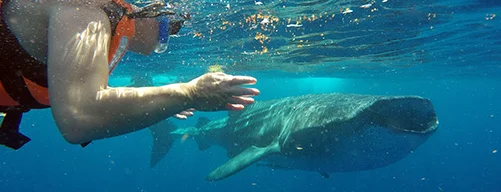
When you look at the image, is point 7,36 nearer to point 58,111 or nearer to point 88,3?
point 88,3

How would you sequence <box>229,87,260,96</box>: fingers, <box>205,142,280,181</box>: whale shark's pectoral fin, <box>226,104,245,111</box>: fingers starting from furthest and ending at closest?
<box>205,142,280,181</box>: whale shark's pectoral fin
<box>226,104,245,111</box>: fingers
<box>229,87,260,96</box>: fingers

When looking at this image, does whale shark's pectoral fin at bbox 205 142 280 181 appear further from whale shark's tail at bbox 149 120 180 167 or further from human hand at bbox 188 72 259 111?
whale shark's tail at bbox 149 120 180 167

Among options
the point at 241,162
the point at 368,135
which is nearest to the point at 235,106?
the point at 368,135

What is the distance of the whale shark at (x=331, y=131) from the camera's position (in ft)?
20.7

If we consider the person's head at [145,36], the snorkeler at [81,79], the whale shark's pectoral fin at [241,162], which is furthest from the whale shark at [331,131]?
the snorkeler at [81,79]

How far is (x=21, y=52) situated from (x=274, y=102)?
→ 907cm

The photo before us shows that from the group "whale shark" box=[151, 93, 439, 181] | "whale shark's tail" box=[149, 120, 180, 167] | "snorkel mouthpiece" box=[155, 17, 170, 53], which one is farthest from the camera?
"whale shark's tail" box=[149, 120, 180, 167]

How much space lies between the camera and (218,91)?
6.77ft

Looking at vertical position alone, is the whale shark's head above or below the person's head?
below

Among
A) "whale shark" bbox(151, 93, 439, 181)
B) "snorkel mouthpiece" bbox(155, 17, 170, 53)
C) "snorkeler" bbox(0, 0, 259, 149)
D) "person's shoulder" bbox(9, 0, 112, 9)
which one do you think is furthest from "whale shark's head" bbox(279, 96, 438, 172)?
"person's shoulder" bbox(9, 0, 112, 9)

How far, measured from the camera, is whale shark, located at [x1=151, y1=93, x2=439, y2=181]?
6301 mm

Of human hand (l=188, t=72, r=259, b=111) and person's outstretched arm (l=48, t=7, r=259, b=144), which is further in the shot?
human hand (l=188, t=72, r=259, b=111)

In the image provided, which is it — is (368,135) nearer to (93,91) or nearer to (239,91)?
(239,91)

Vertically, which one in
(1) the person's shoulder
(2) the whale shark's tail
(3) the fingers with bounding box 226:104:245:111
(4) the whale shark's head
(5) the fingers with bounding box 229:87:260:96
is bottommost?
(2) the whale shark's tail
